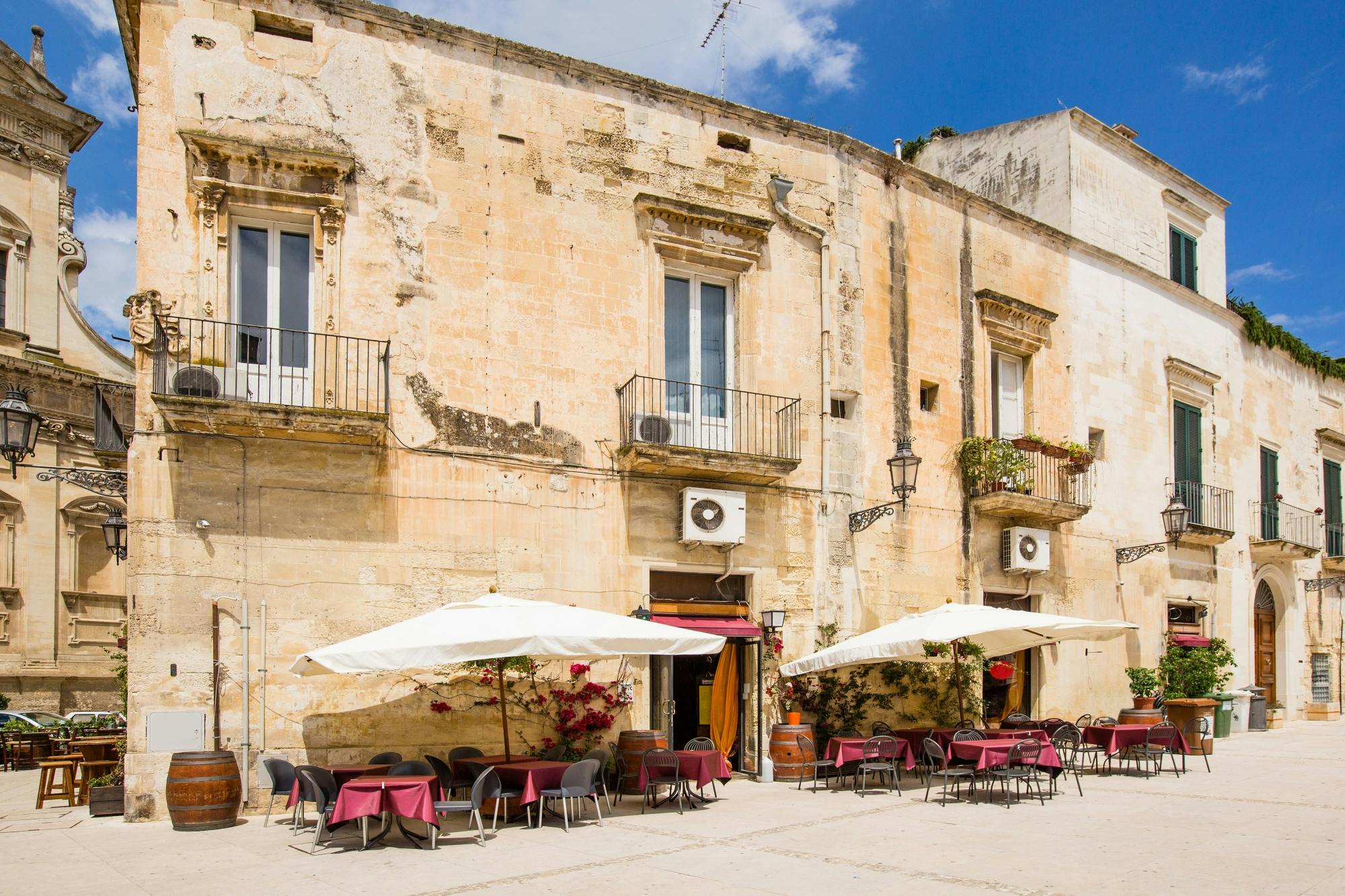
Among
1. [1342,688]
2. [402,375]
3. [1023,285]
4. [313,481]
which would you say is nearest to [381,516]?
[313,481]

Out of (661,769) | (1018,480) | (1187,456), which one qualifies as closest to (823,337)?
(1018,480)

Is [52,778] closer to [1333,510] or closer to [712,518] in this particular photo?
[712,518]

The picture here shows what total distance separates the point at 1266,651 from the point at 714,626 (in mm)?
16037

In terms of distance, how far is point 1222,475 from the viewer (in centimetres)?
2183

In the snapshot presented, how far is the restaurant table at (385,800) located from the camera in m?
8.88

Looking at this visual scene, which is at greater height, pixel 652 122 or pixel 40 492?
pixel 652 122

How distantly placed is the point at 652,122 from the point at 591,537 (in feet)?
18.0

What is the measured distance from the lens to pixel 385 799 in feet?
29.7

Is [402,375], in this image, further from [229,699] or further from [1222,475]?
[1222,475]

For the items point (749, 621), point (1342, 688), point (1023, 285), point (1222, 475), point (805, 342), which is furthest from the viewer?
point (1342, 688)

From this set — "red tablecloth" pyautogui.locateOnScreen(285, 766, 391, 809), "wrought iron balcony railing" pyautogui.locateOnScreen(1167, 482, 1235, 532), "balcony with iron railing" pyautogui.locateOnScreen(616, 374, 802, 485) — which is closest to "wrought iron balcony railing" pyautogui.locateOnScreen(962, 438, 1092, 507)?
"balcony with iron railing" pyautogui.locateOnScreen(616, 374, 802, 485)

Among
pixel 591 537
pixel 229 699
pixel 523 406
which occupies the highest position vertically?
pixel 523 406

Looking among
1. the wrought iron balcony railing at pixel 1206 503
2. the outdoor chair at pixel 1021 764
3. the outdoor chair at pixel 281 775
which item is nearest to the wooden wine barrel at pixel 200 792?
the outdoor chair at pixel 281 775

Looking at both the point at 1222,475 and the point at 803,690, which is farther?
the point at 1222,475
